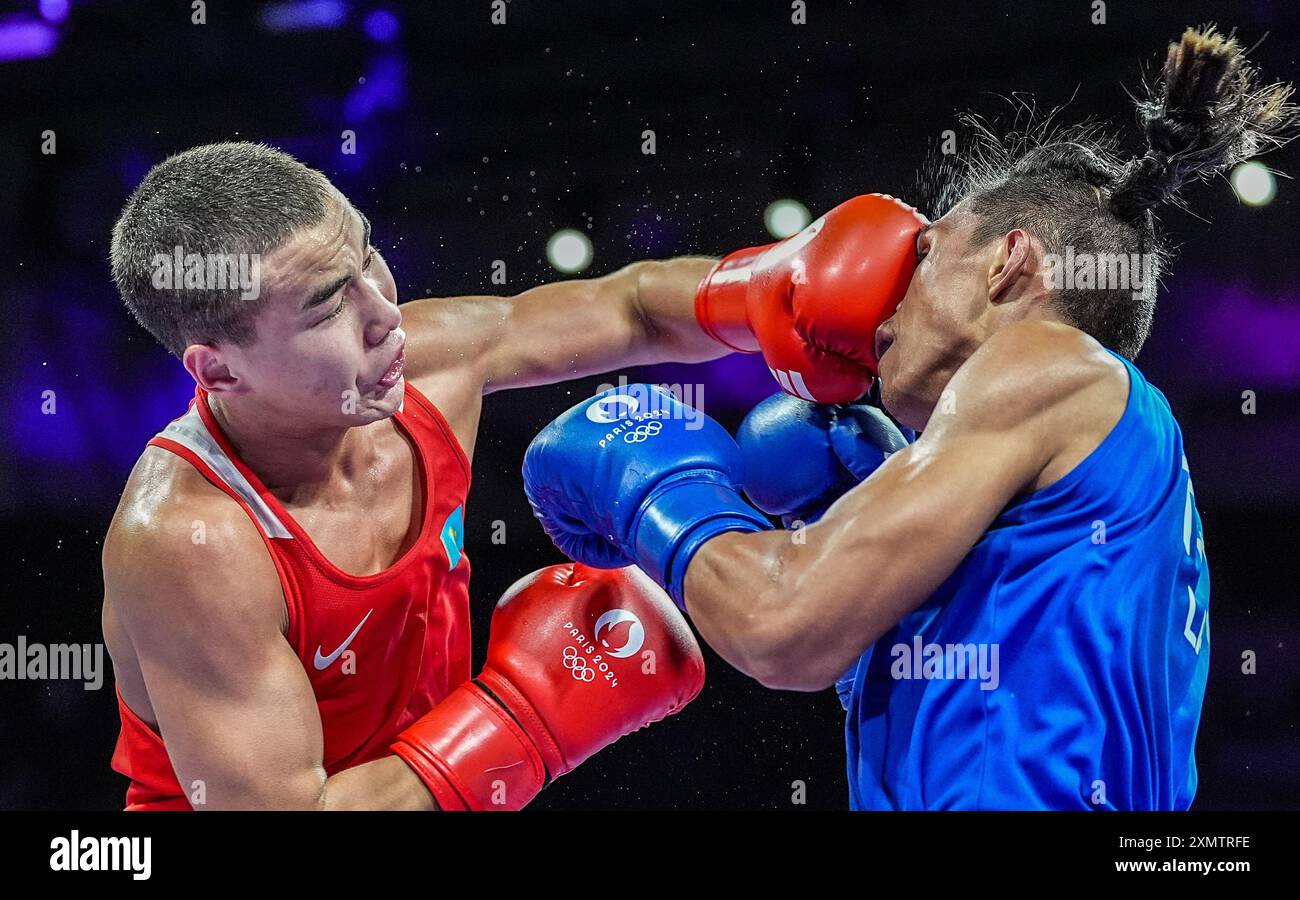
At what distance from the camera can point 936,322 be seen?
216cm

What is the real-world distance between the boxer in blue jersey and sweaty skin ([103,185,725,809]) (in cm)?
47

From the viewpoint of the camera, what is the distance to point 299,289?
2.09 metres

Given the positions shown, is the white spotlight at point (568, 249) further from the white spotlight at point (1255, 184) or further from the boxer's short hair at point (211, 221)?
the white spotlight at point (1255, 184)

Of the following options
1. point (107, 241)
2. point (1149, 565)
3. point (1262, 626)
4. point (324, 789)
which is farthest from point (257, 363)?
point (1262, 626)

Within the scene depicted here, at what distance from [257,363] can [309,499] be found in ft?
0.94

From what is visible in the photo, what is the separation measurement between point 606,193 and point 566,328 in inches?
44.3

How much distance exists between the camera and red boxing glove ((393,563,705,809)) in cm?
220

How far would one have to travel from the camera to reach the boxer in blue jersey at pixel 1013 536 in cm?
182
